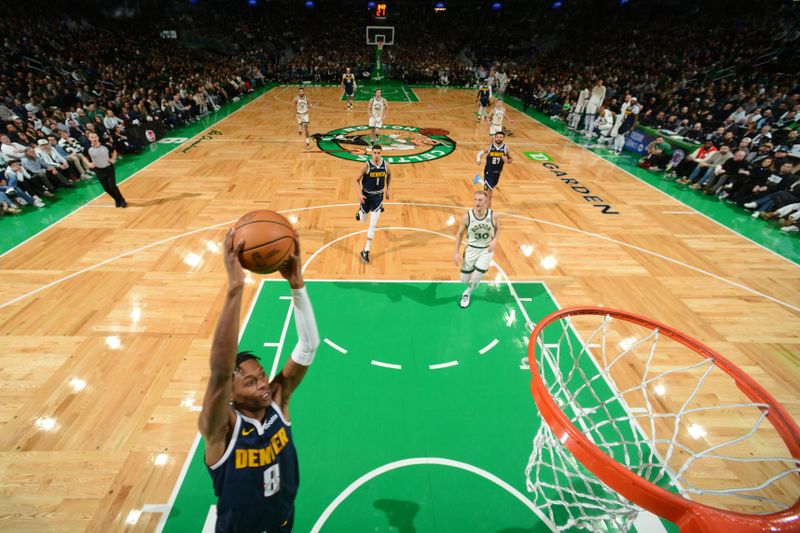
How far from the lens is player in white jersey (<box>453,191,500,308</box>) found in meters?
5.57

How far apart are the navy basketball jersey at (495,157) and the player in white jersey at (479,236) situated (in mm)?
3459

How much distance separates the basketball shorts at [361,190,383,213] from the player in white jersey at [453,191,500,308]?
6.32 feet

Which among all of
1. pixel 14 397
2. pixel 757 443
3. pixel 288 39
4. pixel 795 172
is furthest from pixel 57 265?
pixel 288 39

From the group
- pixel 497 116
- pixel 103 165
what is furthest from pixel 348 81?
pixel 103 165

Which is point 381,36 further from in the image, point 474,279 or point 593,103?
point 474,279

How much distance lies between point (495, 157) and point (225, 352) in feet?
26.7

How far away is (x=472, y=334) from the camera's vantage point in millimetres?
5676

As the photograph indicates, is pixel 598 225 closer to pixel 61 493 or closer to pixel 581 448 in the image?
pixel 581 448

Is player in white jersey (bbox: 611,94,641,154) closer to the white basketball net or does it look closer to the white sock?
the white basketball net

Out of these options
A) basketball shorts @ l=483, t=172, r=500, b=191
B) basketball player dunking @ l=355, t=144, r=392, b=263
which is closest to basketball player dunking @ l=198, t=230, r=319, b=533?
basketball player dunking @ l=355, t=144, r=392, b=263

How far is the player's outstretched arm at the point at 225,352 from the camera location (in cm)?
152

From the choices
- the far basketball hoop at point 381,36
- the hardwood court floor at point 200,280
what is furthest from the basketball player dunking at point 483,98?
the far basketball hoop at point 381,36

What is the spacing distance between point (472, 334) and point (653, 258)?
183 inches

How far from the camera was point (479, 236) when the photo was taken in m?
5.67
